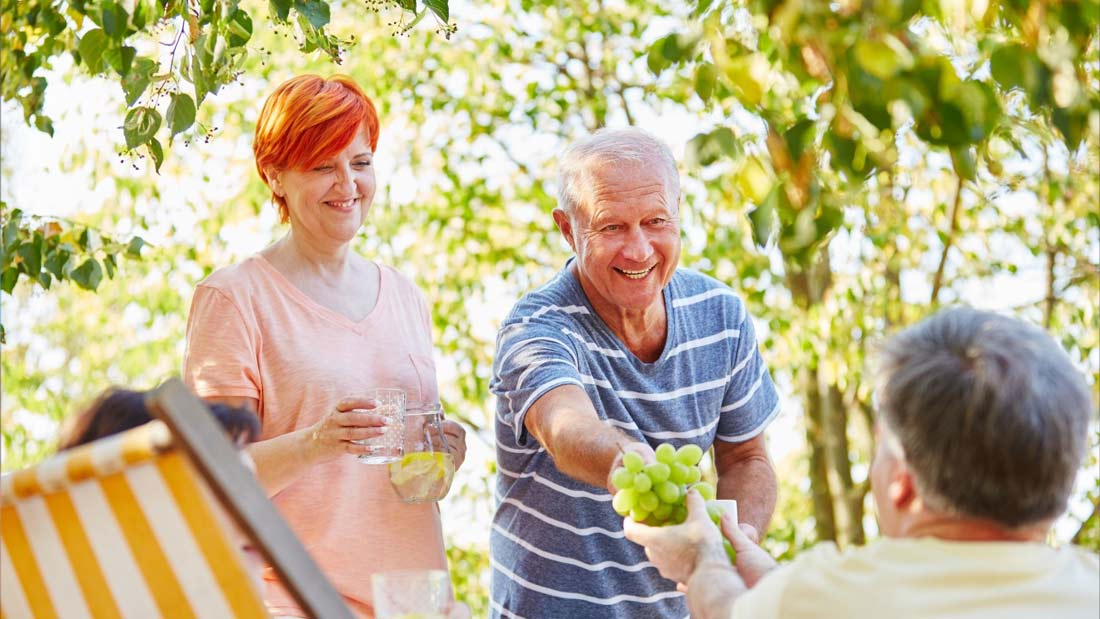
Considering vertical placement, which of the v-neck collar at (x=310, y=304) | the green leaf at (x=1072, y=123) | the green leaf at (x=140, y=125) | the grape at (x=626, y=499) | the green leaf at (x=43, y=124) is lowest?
the grape at (x=626, y=499)

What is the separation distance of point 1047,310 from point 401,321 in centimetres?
562

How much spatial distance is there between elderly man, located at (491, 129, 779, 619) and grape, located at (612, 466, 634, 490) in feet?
1.78

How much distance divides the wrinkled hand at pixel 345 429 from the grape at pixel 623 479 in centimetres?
68

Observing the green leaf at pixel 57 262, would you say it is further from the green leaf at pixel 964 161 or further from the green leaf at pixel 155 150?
the green leaf at pixel 964 161

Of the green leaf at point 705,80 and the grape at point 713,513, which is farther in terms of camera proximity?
the grape at point 713,513

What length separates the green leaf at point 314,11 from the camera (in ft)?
9.27

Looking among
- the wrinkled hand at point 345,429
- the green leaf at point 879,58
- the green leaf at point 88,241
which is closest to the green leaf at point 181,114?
the wrinkled hand at point 345,429

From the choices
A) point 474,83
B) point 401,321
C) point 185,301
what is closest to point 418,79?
point 474,83

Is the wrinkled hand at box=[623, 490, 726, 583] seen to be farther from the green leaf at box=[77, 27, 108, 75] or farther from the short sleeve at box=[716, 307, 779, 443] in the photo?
the green leaf at box=[77, 27, 108, 75]

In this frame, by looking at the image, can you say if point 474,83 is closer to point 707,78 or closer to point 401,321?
point 401,321

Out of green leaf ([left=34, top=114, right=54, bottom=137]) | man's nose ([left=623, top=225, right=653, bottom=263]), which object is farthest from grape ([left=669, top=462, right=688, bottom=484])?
green leaf ([left=34, top=114, right=54, bottom=137])

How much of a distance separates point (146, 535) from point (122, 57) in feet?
4.75

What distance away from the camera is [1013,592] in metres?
1.72

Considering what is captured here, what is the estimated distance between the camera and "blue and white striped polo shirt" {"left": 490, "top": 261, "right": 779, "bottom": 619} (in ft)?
9.67
